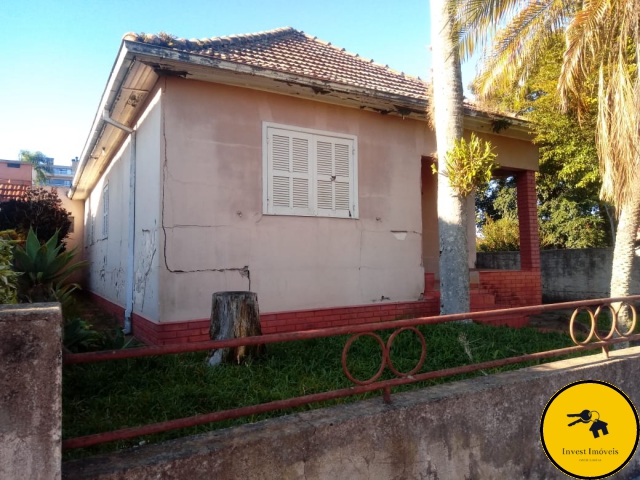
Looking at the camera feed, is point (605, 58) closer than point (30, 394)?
No

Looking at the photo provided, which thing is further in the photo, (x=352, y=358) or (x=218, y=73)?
(x=218, y=73)

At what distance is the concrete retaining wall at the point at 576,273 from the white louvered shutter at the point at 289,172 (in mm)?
8907

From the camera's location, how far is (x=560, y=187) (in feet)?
56.6

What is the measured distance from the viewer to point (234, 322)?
4.31 meters

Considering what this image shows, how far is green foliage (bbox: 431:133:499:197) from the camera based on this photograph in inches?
229

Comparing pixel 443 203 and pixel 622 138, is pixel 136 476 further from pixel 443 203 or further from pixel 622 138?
pixel 622 138

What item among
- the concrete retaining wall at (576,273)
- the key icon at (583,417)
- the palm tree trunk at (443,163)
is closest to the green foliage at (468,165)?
the palm tree trunk at (443,163)

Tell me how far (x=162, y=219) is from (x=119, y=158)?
409 cm

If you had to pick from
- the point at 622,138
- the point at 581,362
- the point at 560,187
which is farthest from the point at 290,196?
the point at 560,187

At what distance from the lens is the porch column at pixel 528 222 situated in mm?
9008

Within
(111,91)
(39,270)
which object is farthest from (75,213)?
(39,270)

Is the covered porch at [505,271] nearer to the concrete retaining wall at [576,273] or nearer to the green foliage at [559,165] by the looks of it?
the green foliage at [559,165]

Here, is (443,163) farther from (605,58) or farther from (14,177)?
(14,177)

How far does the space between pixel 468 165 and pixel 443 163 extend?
1.25 feet
